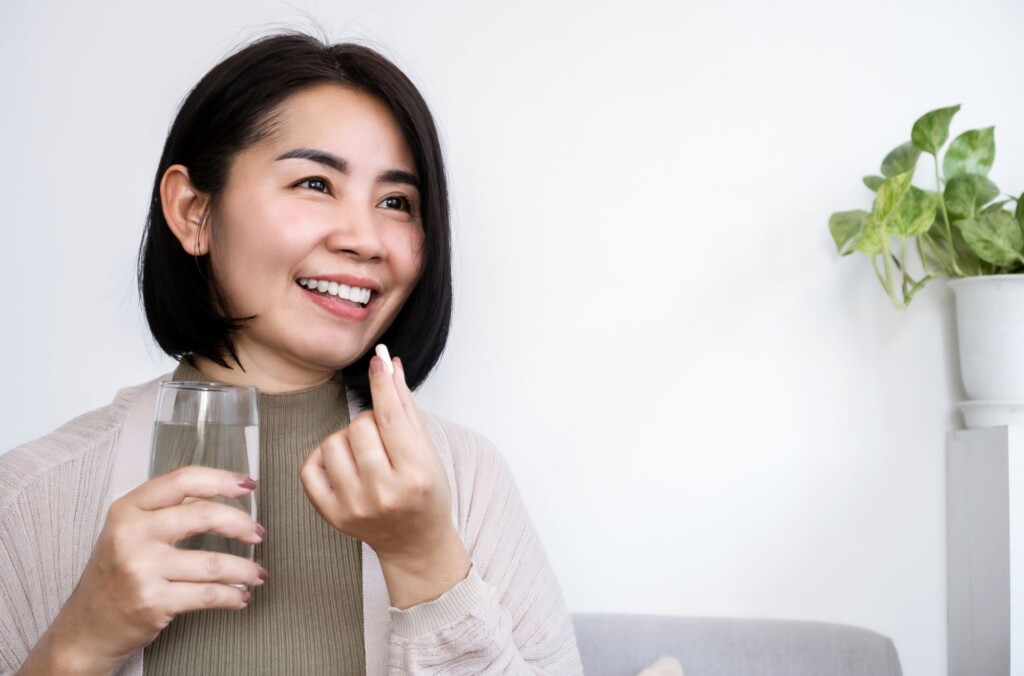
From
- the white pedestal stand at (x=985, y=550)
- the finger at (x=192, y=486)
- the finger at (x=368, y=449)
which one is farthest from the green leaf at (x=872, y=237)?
the finger at (x=192, y=486)

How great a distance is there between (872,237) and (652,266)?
0.36 metres

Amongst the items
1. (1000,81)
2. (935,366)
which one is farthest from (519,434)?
(1000,81)

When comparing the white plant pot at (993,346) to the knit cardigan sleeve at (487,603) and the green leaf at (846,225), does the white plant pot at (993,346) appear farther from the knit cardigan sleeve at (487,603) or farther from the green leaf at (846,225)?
the knit cardigan sleeve at (487,603)

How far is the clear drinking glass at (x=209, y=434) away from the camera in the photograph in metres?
0.80

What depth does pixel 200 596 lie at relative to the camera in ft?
2.68

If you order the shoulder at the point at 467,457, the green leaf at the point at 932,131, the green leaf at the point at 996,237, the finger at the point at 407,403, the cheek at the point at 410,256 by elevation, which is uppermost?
the green leaf at the point at 932,131

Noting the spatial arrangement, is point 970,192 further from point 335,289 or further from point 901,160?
point 335,289

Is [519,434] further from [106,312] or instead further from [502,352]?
[106,312]

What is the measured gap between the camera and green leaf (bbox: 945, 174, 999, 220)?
1465mm

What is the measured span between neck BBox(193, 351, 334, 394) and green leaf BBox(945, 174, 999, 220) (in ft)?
3.22

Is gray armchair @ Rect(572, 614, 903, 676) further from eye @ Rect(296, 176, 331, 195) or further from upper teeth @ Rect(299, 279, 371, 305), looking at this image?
A: eye @ Rect(296, 176, 331, 195)

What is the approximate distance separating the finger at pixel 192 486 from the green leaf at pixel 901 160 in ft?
3.72

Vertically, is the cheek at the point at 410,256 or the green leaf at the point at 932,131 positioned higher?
the green leaf at the point at 932,131

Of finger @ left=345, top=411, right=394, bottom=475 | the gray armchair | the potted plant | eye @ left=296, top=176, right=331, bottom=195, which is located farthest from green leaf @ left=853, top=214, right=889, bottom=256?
finger @ left=345, top=411, right=394, bottom=475
